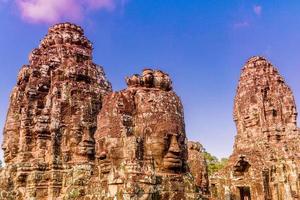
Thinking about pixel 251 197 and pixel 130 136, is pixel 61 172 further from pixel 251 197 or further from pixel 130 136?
pixel 251 197

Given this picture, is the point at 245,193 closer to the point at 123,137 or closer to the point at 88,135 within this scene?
the point at 88,135

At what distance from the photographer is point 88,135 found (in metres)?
13.7

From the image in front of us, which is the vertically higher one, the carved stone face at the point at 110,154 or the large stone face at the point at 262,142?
the large stone face at the point at 262,142

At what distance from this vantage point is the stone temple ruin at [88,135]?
761 cm

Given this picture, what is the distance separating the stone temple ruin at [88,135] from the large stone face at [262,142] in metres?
9.04

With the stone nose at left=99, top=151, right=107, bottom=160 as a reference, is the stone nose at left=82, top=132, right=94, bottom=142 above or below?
above

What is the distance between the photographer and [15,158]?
15.2m

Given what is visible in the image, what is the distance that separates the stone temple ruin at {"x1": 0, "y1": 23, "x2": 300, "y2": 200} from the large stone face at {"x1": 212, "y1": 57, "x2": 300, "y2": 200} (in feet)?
0.18

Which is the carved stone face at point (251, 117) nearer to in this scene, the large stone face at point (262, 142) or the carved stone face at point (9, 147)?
the large stone face at point (262, 142)

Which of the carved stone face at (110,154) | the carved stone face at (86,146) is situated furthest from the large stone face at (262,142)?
the carved stone face at (110,154)

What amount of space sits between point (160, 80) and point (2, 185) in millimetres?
8706

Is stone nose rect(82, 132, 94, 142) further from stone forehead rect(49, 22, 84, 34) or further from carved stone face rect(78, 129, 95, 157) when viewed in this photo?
stone forehead rect(49, 22, 84, 34)

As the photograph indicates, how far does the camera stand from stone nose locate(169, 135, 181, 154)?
25.7ft

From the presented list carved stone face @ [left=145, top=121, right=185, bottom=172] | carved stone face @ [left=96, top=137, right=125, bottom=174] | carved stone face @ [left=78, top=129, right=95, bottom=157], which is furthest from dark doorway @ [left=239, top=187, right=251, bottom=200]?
carved stone face @ [left=96, top=137, right=125, bottom=174]
